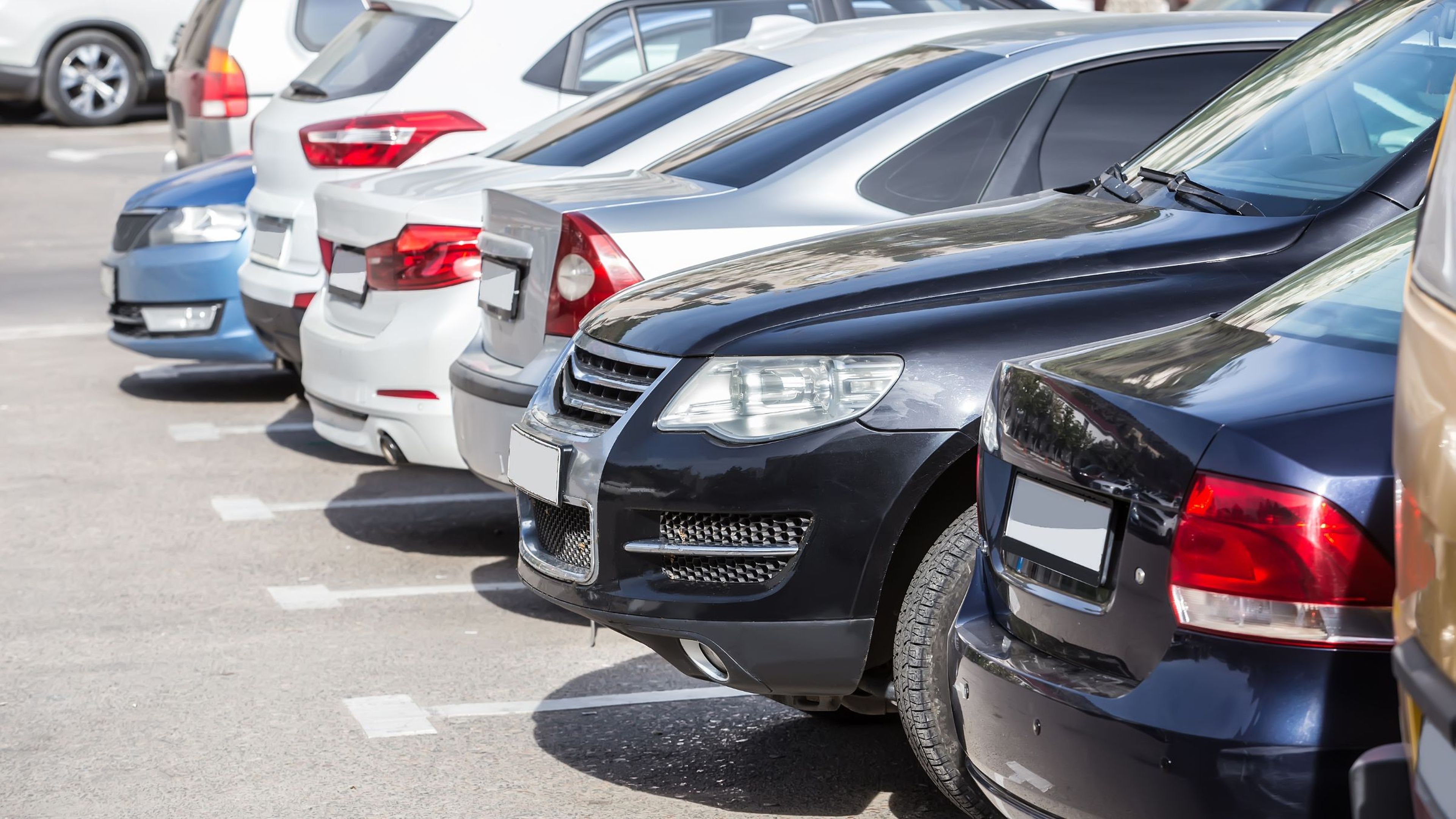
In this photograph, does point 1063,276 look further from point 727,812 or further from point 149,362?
point 149,362

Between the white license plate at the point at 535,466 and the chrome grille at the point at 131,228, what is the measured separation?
5.04 metres

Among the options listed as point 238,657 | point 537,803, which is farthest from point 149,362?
point 537,803

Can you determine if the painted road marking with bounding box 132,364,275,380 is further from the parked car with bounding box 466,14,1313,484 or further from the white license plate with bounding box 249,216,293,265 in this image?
the parked car with bounding box 466,14,1313,484

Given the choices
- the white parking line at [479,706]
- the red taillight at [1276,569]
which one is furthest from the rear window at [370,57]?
the red taillight at [1276,569]

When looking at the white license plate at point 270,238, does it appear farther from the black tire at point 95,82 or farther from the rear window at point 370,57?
the black tire at point 95,82

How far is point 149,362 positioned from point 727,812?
728 centimetres

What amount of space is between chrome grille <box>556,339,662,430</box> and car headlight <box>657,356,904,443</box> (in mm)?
135

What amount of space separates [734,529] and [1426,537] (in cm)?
178

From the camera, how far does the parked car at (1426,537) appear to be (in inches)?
78.1

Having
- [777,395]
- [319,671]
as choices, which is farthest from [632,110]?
[777,395]

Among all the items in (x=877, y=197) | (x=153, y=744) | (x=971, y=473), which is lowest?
(x=153, y=744)

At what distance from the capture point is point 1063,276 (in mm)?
3723

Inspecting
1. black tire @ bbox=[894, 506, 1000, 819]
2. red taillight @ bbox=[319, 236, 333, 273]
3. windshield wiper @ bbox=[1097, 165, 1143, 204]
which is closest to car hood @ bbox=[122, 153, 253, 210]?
red taillight @ bbox=[319, 236, 333, 273]

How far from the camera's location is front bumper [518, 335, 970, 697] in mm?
3535
